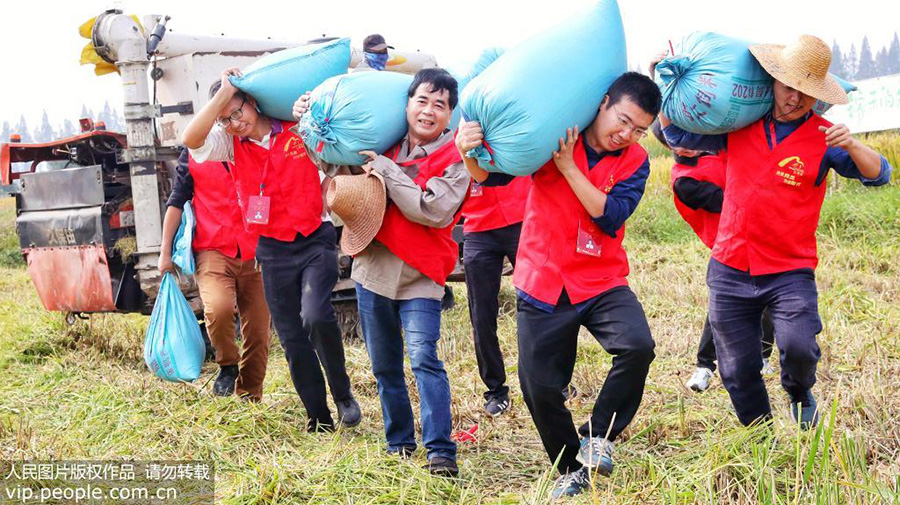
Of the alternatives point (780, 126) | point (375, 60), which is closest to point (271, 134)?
point (375, 60)

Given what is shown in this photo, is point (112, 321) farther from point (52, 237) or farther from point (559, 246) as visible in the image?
point (559, 246)

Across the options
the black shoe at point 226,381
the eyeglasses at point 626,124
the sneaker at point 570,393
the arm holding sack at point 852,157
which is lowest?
the black shoe at point 226,381

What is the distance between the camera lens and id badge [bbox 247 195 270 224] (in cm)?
395

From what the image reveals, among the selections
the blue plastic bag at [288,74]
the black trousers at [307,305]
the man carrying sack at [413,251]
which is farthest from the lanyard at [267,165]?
the man carrying sack at [413,251]

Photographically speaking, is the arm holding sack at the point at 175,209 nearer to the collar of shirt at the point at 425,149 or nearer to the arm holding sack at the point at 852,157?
the collar of shirt at the point at 425,149

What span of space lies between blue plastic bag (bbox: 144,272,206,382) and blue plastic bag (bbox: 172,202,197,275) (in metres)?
0.17

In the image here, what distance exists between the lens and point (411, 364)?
3420 mm

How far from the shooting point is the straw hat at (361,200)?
131 inches

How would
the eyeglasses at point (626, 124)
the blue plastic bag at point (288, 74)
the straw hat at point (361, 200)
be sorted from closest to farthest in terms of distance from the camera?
1. the eyeglasses at point (626, 124)
2. the straw hat at point (361, 200)
3. the blue plastic bag at point (288, 74)

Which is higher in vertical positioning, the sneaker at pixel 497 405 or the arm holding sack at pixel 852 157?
the arm holding sack at pixel 852 157

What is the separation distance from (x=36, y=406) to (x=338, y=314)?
89.9 inches

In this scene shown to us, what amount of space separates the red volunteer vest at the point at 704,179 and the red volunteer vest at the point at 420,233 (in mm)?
1321

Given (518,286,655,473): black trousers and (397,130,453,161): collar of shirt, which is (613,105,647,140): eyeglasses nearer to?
(518,286,655,473): black trousers

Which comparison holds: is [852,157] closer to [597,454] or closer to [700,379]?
[597,454]
